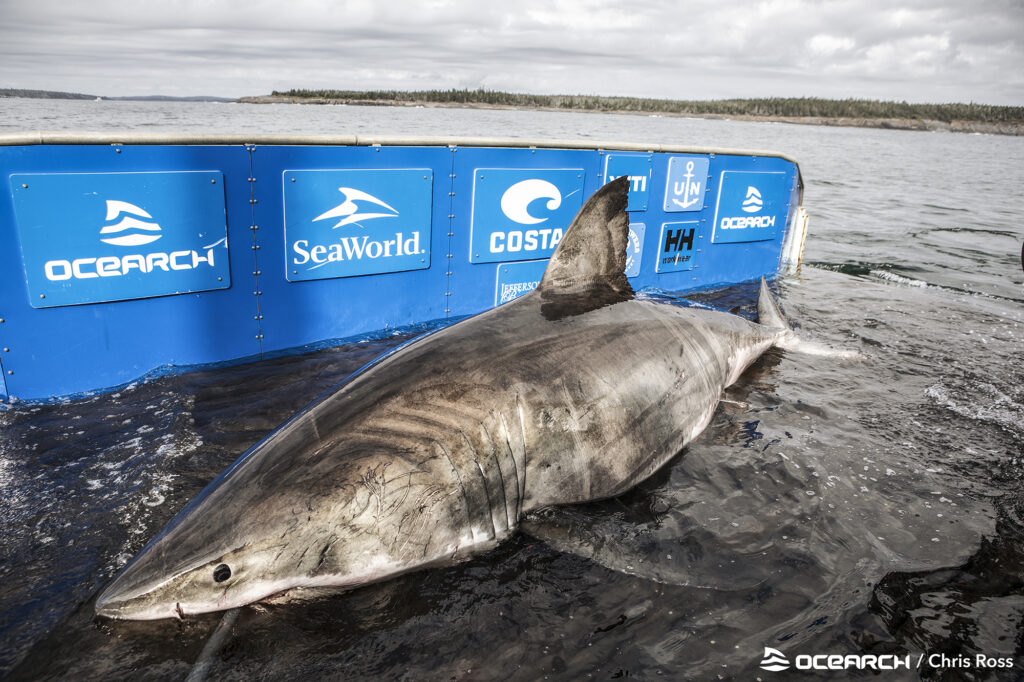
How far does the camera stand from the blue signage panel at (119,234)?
4.29m

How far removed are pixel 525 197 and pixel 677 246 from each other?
2.56 meters

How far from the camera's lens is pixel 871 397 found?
17.3 ft

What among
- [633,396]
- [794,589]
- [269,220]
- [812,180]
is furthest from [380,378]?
[812,180]

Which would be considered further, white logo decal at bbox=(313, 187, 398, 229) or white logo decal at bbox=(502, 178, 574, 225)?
white logo decal at bbox=(502, 178, 574, 225)

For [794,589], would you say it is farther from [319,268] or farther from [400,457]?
[319,268]

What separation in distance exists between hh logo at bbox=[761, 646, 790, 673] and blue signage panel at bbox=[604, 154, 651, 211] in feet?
18.3

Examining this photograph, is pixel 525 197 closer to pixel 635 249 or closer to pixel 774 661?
pixel 635 249

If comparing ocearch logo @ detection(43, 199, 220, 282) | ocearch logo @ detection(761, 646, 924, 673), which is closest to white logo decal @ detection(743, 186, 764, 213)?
ocearch logo @ detection(43, 199, 220, 282)

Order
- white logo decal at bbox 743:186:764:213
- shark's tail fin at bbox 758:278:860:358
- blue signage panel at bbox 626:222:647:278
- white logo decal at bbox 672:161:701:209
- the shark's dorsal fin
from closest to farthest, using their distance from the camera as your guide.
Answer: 1. the shark's dorsal fin
2. shark's tail fin at bbox 758:278:860:358
3. blue signage panel at bbox 626:222:647:278
4. white logo decal at bbox 672:161:701:209
5. white logo decal at bbox 743:186:764:213

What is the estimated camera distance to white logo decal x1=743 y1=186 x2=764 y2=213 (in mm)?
8898

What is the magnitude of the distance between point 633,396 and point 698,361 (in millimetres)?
883

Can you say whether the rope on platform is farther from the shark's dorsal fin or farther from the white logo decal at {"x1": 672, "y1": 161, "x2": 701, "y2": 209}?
the white logo decal at {"x1": 672, "y1": 161, "x2": 701, "y2": 209}

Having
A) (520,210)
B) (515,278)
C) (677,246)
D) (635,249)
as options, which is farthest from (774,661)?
(677,246)

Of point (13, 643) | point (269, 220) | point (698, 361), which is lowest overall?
point (13, 643)
